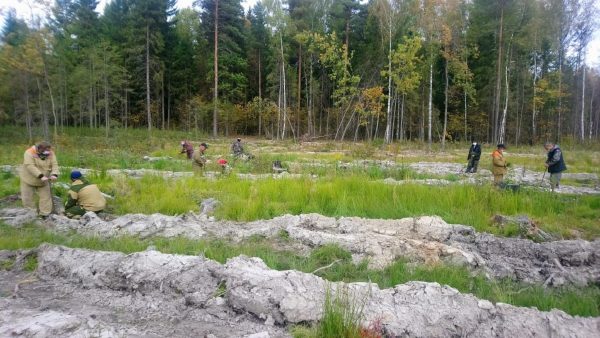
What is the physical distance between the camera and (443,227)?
632cm

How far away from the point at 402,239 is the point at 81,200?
21.7ft

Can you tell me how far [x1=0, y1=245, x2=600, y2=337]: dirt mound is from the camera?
10.6ft

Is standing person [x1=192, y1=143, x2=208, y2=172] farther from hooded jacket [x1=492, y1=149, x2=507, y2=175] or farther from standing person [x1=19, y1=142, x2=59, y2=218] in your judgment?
hooded jacket [x1=492, y1=149, x2=507, y2=175]

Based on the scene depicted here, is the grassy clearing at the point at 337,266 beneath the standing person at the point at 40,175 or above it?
beneath

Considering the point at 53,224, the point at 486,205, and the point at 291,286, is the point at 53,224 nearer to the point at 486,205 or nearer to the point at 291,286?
the point at 291,286

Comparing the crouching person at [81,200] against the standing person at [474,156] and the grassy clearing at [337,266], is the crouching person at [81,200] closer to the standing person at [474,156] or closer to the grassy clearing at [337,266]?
the grassy clearing at [337,266]

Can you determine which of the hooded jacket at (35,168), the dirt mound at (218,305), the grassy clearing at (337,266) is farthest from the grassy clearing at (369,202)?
the dirt mound at (218,305)

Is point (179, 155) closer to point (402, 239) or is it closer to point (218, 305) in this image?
point (402, 239)

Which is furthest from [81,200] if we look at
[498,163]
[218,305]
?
[498,163]

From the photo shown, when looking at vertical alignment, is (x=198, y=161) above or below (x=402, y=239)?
above

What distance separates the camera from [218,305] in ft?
11.9

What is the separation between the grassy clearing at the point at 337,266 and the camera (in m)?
3.95

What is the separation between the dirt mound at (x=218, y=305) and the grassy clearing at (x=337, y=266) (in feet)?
1.57

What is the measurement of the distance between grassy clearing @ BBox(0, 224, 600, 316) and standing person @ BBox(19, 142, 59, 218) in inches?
57.9
